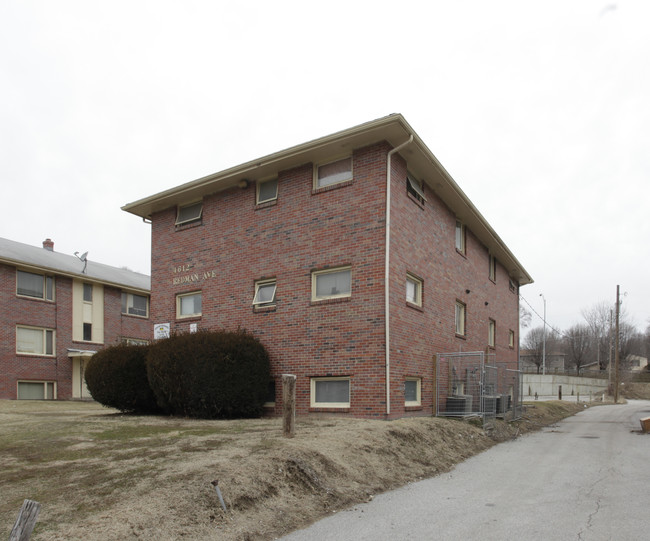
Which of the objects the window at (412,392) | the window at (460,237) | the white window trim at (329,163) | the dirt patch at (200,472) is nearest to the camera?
the dirt patch at (200,472)

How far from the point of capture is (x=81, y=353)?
85.0 feet

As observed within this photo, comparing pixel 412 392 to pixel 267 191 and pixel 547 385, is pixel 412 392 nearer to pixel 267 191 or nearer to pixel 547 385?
pixel 267 191

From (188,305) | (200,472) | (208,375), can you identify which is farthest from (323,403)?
(200,472)

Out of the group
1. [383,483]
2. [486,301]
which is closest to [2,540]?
[383,483]

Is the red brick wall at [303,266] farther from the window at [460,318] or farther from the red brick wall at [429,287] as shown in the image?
the window at [460,318]

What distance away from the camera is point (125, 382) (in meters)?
13.6

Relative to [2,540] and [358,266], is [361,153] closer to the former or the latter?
[358,266]

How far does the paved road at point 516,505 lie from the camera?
543 cm

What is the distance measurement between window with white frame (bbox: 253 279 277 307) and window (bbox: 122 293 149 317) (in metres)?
18.0

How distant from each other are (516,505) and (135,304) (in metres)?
27.4

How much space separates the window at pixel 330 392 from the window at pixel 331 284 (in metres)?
1.96

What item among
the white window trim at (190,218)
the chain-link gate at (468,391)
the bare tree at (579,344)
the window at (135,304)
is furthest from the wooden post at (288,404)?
the bare tree at (579,344)

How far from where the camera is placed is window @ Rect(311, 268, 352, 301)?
12914 millimetres

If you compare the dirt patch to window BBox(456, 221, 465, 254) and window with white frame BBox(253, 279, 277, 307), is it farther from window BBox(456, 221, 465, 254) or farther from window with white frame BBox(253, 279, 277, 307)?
window BBox(456, 221, 465, 254)
